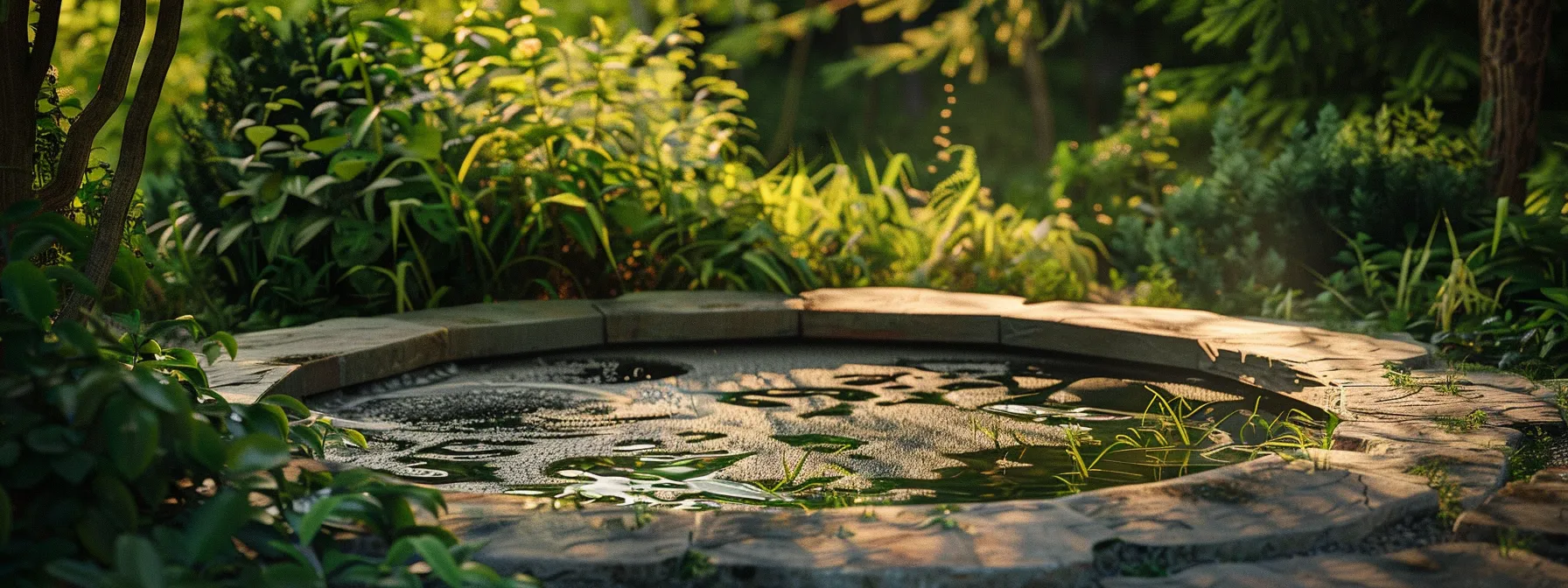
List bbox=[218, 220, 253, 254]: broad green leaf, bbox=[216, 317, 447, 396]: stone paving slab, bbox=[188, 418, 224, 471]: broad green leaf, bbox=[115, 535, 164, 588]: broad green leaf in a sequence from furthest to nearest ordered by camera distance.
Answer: bbox=[218, 220, 253, 254]: broad green leaf
bbox=[216, 317, 447, 396]: stone paving slab
bbox=[188, 418, 224, 471]: broad green leaf
bbox=[115, 535, 164, 588]: broad green leaf

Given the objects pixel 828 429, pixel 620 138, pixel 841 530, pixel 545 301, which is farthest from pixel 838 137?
pixel 841 530

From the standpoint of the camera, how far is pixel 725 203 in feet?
17.0

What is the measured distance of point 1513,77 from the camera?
4.75 meters

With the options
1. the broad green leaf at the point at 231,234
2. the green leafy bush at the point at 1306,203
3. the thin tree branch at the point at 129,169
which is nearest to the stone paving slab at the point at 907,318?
the green leafy bush at the point at 1306,203

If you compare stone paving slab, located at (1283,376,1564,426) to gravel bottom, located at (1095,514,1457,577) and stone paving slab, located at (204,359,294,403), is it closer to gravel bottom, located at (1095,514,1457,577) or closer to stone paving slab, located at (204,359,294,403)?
gravel bottom, located at (1095,514,1457,577)

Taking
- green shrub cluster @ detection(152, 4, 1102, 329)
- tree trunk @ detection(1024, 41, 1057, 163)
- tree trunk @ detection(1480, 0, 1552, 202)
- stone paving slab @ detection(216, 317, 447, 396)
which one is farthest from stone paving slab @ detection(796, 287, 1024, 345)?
tree trunk @ detection(1024, 41, 1057, 163)

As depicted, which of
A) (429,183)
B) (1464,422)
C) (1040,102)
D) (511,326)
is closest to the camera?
(1464,422)

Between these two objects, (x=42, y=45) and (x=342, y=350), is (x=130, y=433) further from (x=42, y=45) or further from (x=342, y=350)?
(x=342, y=350)

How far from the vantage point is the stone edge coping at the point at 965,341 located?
2717 mm

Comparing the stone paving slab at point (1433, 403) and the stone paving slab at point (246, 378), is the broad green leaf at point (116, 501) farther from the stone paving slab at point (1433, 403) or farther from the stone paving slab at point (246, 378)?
the stone paving slab at point (1433, 403)

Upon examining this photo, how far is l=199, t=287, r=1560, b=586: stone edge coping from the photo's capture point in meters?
2.72

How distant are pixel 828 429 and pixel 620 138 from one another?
248 centimetres

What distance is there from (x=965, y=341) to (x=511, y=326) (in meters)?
1.45

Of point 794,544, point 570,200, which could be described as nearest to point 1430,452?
point 794,544
